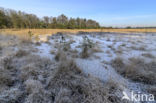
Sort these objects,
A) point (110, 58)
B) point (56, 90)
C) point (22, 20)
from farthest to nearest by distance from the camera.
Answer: point (22, 20)
point (110, 58)
point (56, 90)

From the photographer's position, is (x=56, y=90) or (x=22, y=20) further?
(x=22, y=20)

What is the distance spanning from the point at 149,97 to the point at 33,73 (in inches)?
109

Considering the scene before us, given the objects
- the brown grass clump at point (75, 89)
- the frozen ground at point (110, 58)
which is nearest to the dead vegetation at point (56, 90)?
the brown grass clump at point (75, 89)

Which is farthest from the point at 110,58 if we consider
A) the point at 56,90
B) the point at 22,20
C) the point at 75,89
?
the point at 22,20

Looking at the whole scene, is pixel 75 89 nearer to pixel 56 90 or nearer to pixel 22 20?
pixel 56 90

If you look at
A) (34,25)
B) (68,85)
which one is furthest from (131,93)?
(34,25)

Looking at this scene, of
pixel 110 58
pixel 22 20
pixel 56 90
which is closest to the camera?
pixel 56 90

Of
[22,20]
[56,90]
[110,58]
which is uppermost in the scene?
[22,20]

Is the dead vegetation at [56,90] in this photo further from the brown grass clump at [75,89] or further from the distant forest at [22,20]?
the distant forest at [22,20]

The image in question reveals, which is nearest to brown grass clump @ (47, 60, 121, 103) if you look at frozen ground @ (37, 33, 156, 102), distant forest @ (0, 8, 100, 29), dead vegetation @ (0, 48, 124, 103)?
dead vegetation @ (0, 48, 124, 103)

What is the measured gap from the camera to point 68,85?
5.53ft

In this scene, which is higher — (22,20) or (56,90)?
(22,20)

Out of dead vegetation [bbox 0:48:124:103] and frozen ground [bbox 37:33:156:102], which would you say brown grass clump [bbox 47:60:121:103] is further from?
frozen ground [bbox 37:33:156:102]

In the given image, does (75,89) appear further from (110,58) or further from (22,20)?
(22,20)
